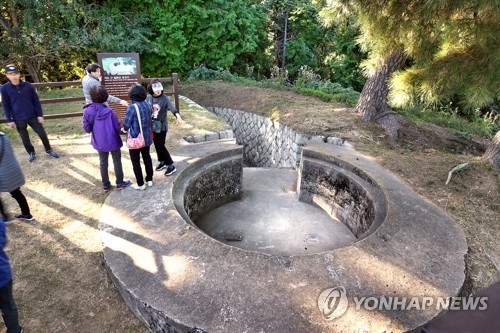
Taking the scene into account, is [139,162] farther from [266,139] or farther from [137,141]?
[266,139]

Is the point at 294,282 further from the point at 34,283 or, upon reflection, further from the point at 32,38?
the point at 32,38

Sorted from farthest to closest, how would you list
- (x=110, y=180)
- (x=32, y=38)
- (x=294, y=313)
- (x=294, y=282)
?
(x=32, y=38), (x=110, y=180), (x=294, y=282), (x=294, y=313)

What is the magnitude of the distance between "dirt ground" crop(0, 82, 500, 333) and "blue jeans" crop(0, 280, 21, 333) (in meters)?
0.21

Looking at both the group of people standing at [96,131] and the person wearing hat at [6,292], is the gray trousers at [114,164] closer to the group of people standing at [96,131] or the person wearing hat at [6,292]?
the group of people standing at [96,131]

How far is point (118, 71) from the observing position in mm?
6285

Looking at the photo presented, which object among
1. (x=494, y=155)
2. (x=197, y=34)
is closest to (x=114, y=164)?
(x=494, y=155)

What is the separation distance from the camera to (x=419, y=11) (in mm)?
4129

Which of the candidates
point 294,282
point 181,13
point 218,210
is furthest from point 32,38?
point 294,282

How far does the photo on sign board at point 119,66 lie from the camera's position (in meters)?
6.16

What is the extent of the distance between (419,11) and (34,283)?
222 inches

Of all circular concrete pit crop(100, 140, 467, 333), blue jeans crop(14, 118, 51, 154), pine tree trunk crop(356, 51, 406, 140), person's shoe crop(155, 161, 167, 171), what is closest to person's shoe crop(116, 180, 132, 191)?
circular concrete pit crop(100, 140, 467, 333)
